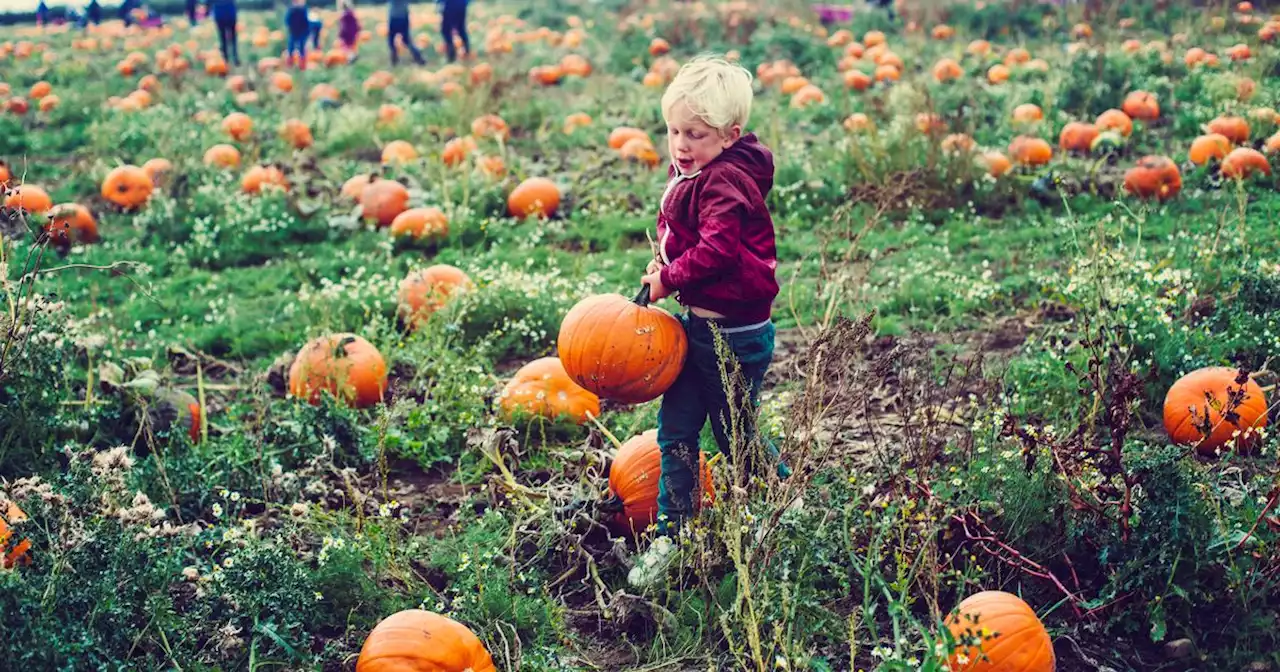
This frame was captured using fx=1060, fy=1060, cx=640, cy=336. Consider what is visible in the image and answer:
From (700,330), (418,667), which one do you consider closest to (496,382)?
(700,330)

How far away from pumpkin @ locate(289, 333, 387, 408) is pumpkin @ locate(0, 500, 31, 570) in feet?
5.51

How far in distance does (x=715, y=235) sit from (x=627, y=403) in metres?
1.04

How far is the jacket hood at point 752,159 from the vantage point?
11.8 ft

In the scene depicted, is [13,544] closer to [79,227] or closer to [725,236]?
[725,236]

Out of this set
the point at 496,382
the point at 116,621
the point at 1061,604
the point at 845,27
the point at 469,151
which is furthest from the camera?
the point at 845,27

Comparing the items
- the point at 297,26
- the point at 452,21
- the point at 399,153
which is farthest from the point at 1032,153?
the point at 297,26

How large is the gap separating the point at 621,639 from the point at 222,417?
256 centimetres

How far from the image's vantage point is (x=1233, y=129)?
802cm

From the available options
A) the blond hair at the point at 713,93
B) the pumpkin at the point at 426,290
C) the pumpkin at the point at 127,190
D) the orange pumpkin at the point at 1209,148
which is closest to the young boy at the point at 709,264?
the blond hair at the point at 713,93

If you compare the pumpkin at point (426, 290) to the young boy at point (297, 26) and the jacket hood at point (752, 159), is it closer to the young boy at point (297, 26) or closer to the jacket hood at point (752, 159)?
the jacket hood at point (752, 159)

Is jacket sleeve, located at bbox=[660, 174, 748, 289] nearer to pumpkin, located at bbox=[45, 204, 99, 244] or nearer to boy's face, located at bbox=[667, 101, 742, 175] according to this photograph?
boy's face, located at bbox=[667, 101, 742, 175]

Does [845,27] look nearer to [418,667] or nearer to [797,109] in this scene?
[797,109]

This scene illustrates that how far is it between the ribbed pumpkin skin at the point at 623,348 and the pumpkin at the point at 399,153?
5.77 metres

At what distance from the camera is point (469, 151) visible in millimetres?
8664
